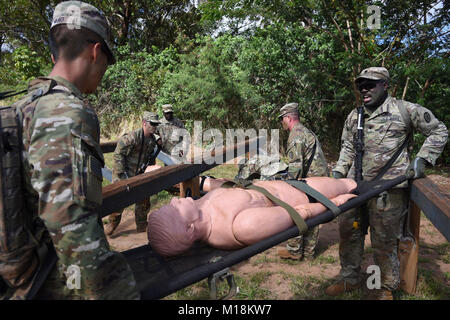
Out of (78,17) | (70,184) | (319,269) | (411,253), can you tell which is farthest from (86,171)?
(319,269)

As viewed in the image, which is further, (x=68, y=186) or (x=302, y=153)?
(x=302, y=153)

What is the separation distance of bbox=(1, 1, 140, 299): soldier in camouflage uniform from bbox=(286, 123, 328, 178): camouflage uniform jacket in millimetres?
3049

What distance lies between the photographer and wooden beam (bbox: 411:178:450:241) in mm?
1832

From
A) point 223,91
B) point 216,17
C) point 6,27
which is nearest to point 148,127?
point 223,91

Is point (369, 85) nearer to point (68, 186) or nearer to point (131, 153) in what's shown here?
point (68, 186)

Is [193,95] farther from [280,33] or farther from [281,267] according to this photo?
[281,267]

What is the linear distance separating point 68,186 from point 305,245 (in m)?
3.49

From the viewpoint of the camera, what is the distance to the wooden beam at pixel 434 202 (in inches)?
72.1

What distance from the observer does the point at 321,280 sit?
3453 mm

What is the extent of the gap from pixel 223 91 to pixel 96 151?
9414mm

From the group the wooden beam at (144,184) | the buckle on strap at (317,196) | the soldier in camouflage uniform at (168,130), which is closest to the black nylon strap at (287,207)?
the buckle on strap at (317,196)

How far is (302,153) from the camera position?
3.97 m

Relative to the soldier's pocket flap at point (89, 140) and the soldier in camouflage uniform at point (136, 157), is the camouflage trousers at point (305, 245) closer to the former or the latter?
the soldier in camouflage uniform at point (136, 157)

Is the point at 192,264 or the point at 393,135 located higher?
the point at 393,135
